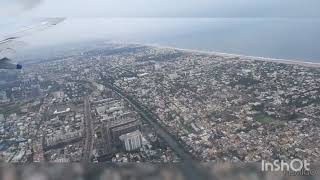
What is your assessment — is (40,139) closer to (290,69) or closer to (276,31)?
(290,69)

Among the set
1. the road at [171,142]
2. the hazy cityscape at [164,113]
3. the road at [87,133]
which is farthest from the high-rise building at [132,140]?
the road at [87,133]

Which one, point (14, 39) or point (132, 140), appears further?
point (132, 140)

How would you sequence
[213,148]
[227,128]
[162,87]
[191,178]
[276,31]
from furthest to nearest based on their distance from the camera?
1. [276,31]
2. [162,87]
3. [227,128]
4. [213,148]
5. [191,178]

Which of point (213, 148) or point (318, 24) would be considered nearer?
point (213, 148)

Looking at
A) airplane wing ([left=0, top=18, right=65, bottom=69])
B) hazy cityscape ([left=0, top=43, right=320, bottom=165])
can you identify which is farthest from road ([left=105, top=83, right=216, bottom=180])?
airplane wing ([left=0, top=18, right=65, bottom=69])

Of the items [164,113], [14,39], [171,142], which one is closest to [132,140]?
[171,142]

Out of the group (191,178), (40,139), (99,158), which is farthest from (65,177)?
(40,139)

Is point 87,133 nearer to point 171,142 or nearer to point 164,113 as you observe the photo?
point 164,113
